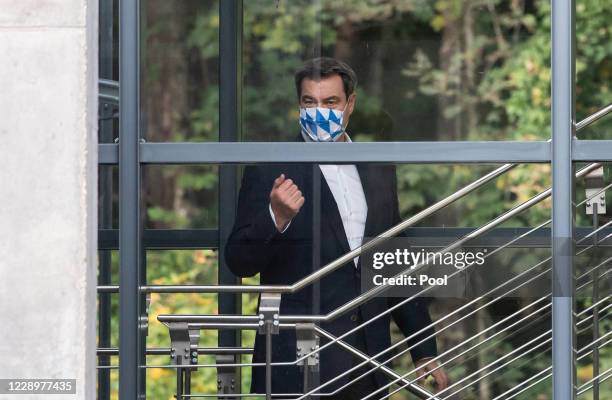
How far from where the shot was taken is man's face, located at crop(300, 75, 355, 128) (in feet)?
15.8

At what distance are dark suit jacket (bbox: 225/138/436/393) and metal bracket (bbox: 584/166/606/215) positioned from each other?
0.67 m

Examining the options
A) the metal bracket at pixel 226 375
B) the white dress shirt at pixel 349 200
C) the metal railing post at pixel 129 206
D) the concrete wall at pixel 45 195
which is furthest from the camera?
the metal bracket at pixel 226 375

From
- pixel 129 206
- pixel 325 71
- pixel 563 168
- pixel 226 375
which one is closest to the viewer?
pixel 563 168

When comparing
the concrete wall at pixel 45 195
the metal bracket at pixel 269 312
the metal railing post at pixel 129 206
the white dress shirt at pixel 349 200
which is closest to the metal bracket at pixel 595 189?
the white dress shirt at pixel 349 200

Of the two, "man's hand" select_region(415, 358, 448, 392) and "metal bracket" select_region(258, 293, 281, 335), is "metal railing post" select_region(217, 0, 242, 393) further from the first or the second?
"man's hand" select_region(415, 358, 448, 392)

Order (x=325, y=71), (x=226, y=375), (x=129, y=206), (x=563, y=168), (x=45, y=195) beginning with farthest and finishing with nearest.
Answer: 1. (x=226, y=375)
2. (x=325, y=71)
3. (x=129, y=206)
4. (x=563, y=168)
5. (x=45, y=195)

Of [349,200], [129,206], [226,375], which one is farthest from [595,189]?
[129,206]

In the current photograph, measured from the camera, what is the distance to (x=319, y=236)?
15.6 ft

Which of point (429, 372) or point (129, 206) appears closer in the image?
point (129, 206)

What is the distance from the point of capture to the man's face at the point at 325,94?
189 inches

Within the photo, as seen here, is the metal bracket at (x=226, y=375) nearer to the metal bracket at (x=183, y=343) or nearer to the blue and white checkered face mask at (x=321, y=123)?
the metal bracket at (x=183, y=343)

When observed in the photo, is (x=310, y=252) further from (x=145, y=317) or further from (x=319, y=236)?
(x=145, y=317)

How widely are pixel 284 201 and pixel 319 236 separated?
0.58ft

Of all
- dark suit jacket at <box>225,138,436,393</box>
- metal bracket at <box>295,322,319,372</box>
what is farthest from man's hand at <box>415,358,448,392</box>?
metal bracket at <box>295,322,319,372</box>
